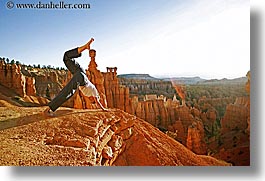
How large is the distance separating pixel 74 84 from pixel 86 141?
0.41 meters

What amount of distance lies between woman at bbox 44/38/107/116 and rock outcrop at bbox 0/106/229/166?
7cm

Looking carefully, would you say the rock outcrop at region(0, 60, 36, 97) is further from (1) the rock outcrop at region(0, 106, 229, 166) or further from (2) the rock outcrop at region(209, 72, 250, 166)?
(2) the rock outcrop at region(209, 72, 250, 166)

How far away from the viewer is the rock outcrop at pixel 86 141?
2822mm

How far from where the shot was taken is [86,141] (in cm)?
287

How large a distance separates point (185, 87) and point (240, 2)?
0.68 metres

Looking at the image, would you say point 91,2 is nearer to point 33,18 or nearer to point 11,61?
point 33,18

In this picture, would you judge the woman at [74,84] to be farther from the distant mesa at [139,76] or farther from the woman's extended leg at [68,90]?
the distant mesa at [139,76]

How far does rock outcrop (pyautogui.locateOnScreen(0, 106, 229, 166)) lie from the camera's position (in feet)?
9.26

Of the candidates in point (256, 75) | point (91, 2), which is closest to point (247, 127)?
point (256, 75)

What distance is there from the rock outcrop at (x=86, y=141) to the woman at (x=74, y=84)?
0.07m
